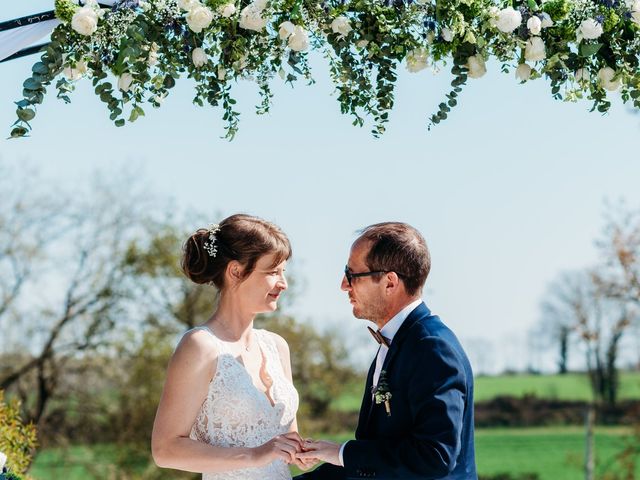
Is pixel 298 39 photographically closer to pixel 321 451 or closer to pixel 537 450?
pixel 321 451

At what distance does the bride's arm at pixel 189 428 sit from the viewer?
3754 millimetres

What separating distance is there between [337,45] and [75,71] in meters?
1.13

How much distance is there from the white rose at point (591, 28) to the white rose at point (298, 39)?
1.25m

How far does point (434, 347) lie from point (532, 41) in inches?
62.5

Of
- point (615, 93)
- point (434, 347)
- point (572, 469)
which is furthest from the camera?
point (572, 469)

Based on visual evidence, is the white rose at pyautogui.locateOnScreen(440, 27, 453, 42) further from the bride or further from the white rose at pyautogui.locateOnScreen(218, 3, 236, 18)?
the bride

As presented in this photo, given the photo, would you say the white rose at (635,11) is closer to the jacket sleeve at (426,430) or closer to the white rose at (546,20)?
the white rose at (546,20)

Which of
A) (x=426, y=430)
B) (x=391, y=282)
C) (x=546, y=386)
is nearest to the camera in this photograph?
(x=426, y=430)

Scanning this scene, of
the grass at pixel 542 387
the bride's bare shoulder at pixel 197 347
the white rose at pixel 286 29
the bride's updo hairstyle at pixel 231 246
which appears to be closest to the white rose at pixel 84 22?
the white rose at pixel 286 29

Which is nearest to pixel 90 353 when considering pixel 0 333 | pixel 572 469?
pixel 0 333

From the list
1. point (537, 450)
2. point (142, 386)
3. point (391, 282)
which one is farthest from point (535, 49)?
point (537, 450)

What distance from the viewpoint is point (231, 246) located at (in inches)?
161

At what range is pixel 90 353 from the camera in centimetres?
1567

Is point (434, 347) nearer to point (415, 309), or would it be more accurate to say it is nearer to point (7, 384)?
point (415, 309)
